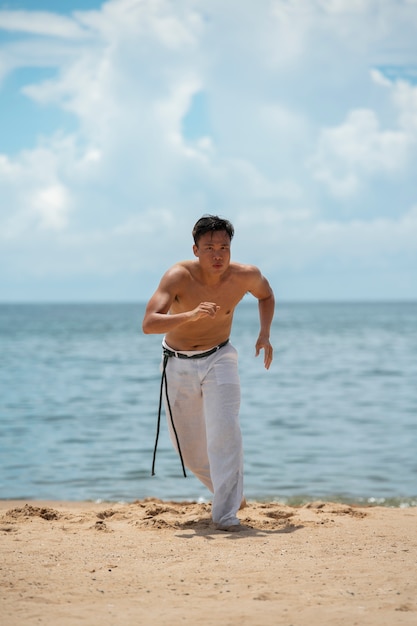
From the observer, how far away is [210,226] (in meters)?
5.88

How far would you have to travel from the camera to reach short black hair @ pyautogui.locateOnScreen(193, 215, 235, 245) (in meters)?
5.89

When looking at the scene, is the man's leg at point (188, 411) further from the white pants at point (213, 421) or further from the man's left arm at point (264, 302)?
the man's left arm at point (264, 302)

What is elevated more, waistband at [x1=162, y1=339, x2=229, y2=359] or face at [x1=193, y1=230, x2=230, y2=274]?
face at [x1=193, y1=230, x2=230, y2=274]

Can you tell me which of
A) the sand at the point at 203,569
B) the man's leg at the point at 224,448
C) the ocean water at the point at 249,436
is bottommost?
the ocean water at the point at 249,436

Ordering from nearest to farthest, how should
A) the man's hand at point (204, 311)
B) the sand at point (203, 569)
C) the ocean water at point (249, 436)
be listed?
1. the sand at point (203, 569)
2. the man's hand at point (204, 311)
3. the ocean water at point (249, 436)

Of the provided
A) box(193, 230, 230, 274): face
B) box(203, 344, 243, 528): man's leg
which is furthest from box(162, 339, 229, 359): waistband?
box(193, 230, 230, 274): face

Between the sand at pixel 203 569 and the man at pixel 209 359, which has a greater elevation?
the man at pixel 209 359

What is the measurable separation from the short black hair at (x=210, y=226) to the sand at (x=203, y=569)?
6.32 feet

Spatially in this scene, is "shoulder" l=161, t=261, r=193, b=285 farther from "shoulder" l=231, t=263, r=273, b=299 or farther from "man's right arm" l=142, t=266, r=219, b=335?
"shoulder" l=231, t=263, r=273, b=299

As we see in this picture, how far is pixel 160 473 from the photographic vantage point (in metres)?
9.98

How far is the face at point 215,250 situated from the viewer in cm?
591

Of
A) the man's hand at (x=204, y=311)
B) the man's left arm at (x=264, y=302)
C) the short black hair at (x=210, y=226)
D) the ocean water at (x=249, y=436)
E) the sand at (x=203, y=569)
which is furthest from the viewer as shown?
the ocean water at (x=249, y=436)

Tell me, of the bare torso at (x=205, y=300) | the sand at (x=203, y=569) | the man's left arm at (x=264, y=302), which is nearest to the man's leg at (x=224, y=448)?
the sand at (x=203, y=569)

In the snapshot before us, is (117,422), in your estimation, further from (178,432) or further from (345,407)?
(178,432)
